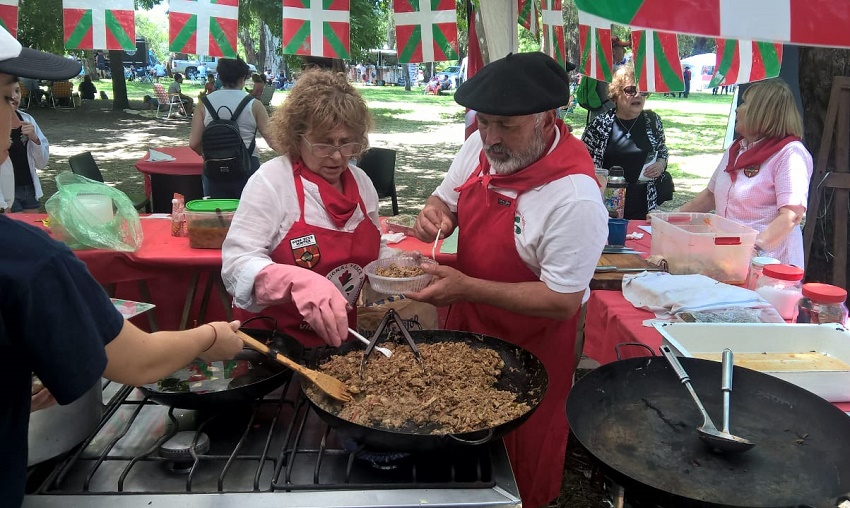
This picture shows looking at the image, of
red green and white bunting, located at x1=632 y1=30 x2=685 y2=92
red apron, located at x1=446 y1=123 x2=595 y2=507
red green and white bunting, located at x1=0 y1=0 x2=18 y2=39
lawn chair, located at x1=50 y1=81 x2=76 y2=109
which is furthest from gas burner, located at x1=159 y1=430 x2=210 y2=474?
lawn chair, located at x1=50 y1=81 x2=76 y2=109

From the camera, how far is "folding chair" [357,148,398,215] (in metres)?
7.37

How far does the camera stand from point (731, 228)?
2.95m

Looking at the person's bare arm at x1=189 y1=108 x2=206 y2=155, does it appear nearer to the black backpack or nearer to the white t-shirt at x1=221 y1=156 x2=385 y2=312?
the black backpack

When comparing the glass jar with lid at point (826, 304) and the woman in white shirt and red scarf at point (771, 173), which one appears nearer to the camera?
the glass jar with lid at point (826, 304)

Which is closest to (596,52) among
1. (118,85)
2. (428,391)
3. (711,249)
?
(711,249)

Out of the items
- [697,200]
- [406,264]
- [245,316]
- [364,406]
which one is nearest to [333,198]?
[406,264]

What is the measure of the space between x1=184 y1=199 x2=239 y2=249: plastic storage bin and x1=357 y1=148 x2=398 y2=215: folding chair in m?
3.70

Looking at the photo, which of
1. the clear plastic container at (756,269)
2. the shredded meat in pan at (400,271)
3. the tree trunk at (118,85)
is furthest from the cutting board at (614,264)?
the tree trunk at (118,85)

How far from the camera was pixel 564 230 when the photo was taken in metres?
1.88

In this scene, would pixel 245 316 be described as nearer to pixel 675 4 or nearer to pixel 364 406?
pixel 364 406

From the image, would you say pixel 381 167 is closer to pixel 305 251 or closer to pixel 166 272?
pixel 166 272

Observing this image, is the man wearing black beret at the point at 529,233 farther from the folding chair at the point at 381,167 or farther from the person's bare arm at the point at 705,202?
the folding chair at the point at 381,167

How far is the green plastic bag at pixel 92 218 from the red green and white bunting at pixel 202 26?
3.34 ft

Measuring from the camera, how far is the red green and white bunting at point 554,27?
16.1 ft
